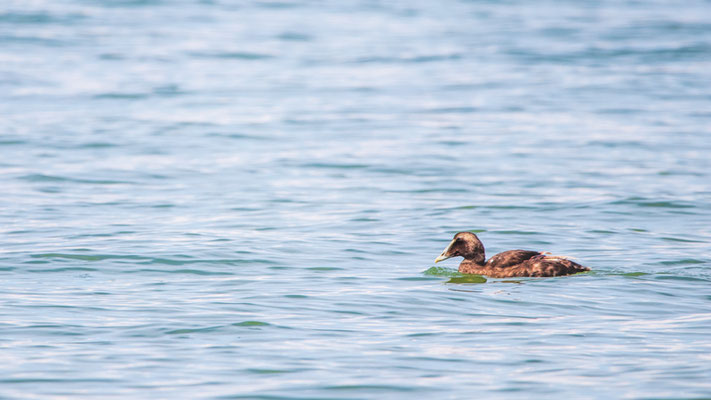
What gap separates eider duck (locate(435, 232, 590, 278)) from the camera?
480 inches

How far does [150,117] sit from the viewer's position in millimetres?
26422

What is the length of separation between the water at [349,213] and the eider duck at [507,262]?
172 mm

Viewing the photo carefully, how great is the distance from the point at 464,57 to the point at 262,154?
608 inches

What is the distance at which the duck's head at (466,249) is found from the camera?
12711 mm

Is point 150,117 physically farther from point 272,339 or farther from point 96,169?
point 272,339

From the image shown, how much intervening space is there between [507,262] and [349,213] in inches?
178

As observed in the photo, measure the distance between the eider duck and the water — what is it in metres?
0.17

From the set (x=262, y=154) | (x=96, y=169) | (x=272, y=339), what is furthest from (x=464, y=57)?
(x=272, y=339)

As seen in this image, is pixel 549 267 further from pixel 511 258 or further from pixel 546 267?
pixel 511 258

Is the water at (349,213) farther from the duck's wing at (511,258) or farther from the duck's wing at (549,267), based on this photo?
the duck's wing at (511,258)

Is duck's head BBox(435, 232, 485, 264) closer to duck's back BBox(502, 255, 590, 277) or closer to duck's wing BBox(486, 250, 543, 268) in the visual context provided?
duck's wing BBox(486, 250, 543, 268)

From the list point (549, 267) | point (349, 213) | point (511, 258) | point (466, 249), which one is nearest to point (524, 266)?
point (511, 258)

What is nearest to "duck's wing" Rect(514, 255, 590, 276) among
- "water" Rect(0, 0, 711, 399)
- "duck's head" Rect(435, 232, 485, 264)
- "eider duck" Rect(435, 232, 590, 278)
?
"eider duck" Rect(435, 232, 590, 278)

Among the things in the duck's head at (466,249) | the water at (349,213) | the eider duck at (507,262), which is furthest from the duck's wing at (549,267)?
the duck's head at (466,249)
